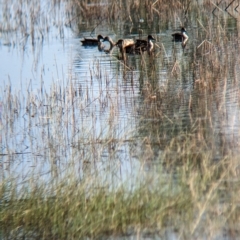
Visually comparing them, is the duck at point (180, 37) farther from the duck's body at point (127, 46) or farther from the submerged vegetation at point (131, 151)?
the duck's body at point (127, 46)

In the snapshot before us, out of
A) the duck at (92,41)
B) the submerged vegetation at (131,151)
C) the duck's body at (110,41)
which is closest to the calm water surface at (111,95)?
the submerged vegetation at (131,151)

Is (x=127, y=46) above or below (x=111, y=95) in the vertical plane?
above

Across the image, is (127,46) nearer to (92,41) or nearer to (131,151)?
(92,41)

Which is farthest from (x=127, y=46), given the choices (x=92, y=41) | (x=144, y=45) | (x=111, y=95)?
(x=111, y=95)

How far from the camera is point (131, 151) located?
7289mm

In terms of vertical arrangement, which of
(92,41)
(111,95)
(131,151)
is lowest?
(131,151)

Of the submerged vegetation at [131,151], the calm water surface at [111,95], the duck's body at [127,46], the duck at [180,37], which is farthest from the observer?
the duck at [180,37]

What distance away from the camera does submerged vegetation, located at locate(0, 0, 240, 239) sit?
5.42m

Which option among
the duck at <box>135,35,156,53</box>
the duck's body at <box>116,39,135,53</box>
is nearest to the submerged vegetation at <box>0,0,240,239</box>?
the duck at <box>135,35,156,53</box>

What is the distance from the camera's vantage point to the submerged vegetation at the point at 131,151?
5.42 m

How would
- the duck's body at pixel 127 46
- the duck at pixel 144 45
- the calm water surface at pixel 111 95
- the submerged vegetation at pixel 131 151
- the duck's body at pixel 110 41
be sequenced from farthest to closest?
the duck's body at pixel 110 41, the duck's body at pixel 127 46, the duck at pixel 144 45, the calm water surface at pixel 111 95, the submerged vegetation at pixel 131 151

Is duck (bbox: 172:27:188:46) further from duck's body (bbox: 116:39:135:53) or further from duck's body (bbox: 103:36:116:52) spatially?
duck's body (bbox: 103:36:116:52)

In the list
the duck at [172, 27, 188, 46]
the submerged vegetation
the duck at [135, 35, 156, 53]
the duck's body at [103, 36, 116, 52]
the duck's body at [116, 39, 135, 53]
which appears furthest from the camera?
the duck's body at [103, 36, 116, 52]

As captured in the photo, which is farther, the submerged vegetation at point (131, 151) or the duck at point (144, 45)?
the duck at point (144, 45)
